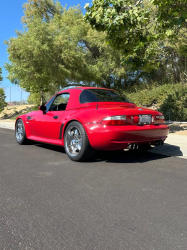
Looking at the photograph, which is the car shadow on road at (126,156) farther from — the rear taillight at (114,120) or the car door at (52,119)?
the rear taillight at (114,120)

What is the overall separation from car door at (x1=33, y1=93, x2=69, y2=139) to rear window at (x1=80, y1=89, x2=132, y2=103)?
0.54 m

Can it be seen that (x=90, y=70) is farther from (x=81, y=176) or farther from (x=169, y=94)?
(x=81, y=176)

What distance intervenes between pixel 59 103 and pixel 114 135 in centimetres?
218

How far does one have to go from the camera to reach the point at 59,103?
6.02 meters

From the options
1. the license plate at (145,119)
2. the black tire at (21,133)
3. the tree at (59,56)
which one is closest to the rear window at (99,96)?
the license plate at (145,119)

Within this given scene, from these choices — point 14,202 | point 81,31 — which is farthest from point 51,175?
point 81,31

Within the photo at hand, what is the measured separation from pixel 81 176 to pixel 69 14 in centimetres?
2112

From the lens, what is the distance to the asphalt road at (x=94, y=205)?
205 cm

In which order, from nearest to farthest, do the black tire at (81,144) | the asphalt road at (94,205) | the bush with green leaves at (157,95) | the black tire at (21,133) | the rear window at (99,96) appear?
the asphalt road at (94,205), the black tire at (81,144), the rear window at (99,96), the black tire at (21,133), the bush with green leaves at (157,95)

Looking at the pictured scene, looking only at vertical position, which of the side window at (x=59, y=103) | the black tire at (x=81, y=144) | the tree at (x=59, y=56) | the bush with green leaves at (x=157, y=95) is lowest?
the black tire at (x=81, y=144)

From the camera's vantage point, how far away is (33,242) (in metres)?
2.02

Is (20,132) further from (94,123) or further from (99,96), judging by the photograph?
(94,123)

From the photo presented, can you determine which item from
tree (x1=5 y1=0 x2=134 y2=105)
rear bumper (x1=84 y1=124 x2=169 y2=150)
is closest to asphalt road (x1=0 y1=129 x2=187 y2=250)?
rear bumper (x1=84 y1=124 x2=169 y2=150)

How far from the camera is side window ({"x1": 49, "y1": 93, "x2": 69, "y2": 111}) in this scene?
5780 millimetres
